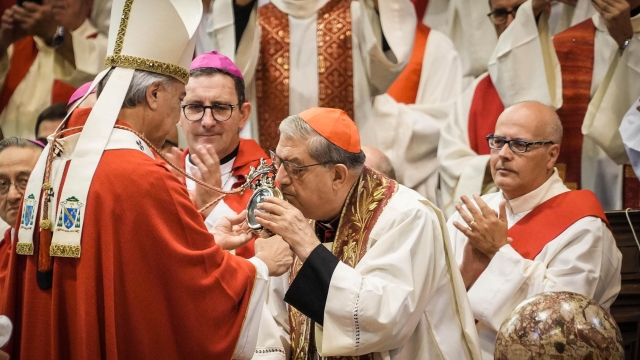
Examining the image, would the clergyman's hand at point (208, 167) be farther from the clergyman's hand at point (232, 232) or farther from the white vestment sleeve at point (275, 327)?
the white vestment sleeve at point (275, 327)

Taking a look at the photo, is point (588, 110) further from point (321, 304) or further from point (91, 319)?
point (91, 319)

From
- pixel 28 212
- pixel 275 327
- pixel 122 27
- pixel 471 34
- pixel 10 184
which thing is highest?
pixel 471 34

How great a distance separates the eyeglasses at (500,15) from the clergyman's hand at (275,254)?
3293 millimetres

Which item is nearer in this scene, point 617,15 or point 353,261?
point 353,261

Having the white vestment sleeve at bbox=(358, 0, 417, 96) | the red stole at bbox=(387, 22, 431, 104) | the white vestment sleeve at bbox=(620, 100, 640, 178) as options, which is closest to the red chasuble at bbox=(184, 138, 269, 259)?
the white vestment sleeve at bbox=(358, 0, 417, 96)

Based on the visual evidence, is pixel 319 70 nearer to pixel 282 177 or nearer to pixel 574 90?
pixel 574 90

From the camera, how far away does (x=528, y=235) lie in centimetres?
500

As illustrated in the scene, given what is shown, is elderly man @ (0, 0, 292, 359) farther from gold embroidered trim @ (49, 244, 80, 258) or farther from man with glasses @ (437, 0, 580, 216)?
man with glasses @ (437, 0, 580, 216)

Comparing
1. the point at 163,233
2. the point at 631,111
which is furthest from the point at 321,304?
the point at 631,111

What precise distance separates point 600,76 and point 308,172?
3.08 metres

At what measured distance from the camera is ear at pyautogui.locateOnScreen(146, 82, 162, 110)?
348cm

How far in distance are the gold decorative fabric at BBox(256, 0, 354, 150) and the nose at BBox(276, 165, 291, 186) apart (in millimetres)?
2510

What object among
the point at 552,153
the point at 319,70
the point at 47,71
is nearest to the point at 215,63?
the point at 319,70

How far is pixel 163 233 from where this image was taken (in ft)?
10.8
